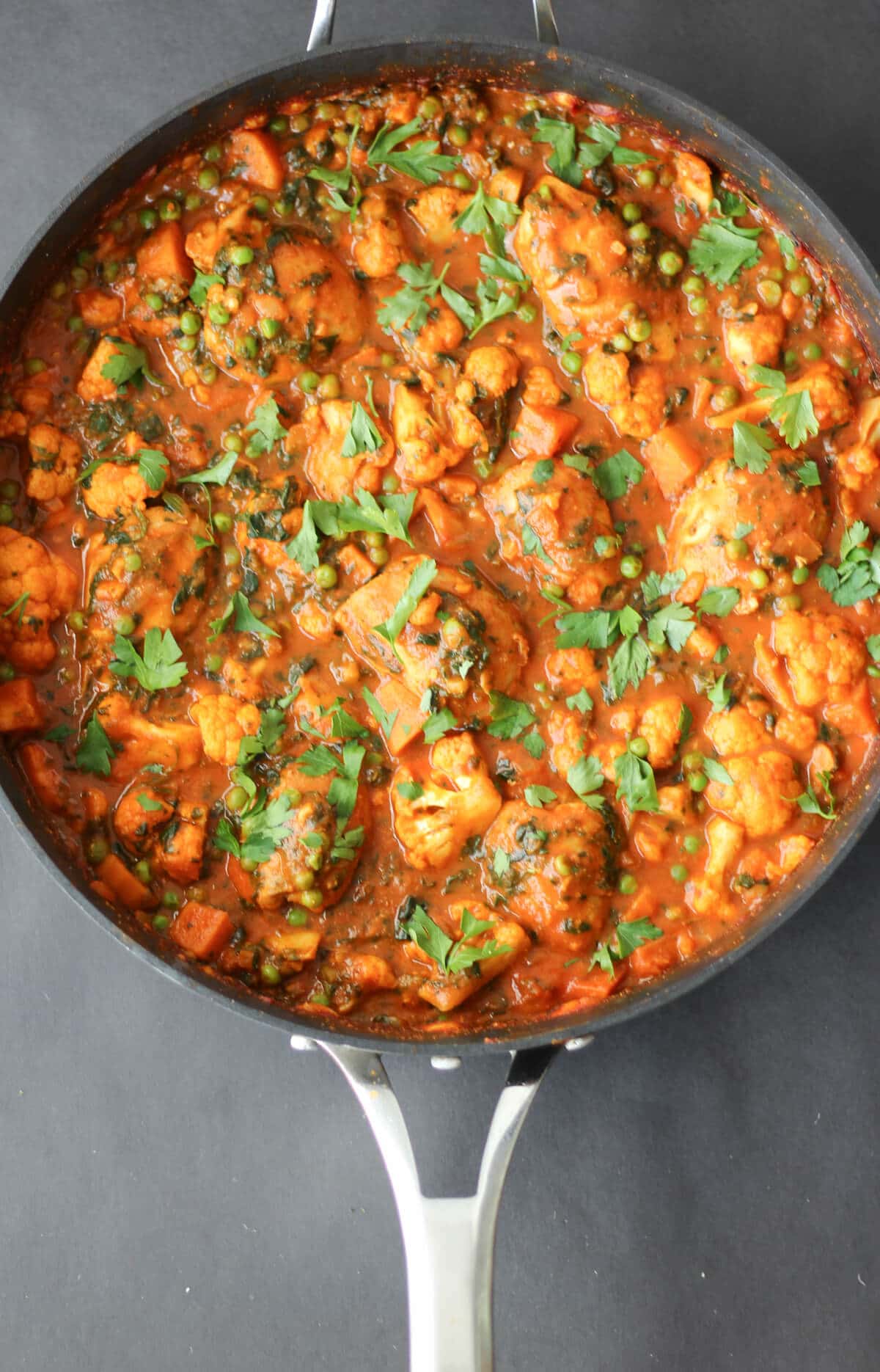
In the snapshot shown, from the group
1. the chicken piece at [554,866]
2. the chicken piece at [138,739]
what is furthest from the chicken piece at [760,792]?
the chicken piece at [138,739]

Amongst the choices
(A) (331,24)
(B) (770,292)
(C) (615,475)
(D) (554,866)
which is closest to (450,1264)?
(D) (554,866)

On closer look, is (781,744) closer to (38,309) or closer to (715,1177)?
(715,1177)

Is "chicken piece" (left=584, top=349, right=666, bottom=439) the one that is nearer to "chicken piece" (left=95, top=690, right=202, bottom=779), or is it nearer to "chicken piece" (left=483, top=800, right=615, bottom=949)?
"chicken piece" (left=483, top=800, right=615, bottom=949)

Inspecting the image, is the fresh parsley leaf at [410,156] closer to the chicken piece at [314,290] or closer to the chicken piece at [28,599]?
the chicken piece at [314,290]

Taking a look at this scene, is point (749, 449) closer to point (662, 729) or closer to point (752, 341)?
point (752, 341)

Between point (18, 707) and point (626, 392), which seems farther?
point (626, 392)

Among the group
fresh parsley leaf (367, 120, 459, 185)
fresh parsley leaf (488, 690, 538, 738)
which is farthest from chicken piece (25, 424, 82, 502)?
fresh parsley leaf (488, 690, 538, 738)
